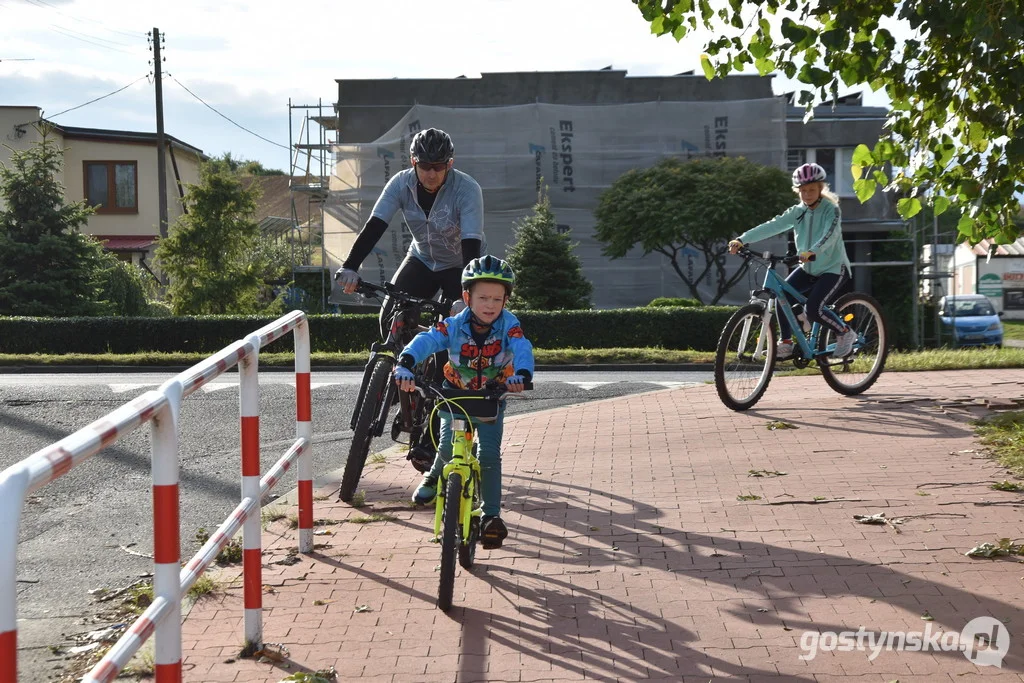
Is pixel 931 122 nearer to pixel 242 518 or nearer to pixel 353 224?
pixel 242 518

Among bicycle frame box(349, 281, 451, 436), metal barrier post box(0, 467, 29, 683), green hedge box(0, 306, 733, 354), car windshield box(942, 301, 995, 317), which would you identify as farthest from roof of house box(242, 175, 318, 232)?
metal barrier post box(0, 467, 29, 683)

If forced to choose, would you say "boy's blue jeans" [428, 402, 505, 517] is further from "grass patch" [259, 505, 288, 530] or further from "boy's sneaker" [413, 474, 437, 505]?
"grass patch" [259, 505, 288, 530]

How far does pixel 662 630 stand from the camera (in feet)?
14.5

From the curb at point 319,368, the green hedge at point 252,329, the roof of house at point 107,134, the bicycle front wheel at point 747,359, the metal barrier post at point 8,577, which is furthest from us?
the roof of house at point 107,134

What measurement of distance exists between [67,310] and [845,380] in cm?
2182

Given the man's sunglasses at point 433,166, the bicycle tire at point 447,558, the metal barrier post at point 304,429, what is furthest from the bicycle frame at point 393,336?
the bicycle tire at point 447,558

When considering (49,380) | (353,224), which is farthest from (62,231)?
(49,380)

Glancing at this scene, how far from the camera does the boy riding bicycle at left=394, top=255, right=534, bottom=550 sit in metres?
5.10

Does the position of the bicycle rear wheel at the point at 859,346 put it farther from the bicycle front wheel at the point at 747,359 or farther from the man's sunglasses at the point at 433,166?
the man's sunglasses at the point at 433,166

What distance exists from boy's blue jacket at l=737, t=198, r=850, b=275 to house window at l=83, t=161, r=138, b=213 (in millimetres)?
43146

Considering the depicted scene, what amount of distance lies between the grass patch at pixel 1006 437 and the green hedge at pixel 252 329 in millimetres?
14282

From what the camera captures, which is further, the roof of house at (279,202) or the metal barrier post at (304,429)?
the roof of house at (279,202)

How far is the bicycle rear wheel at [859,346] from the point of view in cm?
1007

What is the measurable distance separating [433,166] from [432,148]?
0.40 feet
